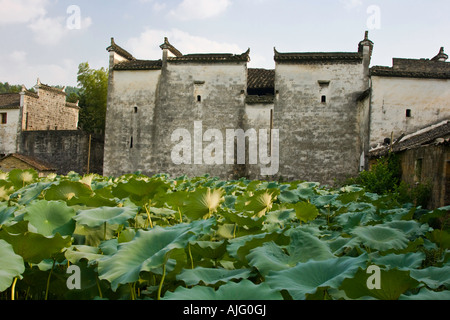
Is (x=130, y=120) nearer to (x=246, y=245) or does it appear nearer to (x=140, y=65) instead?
(x=140, y=65)

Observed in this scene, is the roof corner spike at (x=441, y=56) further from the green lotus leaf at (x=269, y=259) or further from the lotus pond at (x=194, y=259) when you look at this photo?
the green lotus leaf at (x=269, y=259)

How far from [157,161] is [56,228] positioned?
1596cm

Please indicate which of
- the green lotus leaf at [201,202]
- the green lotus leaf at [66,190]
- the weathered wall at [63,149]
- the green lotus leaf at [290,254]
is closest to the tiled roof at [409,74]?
the green lotus leaf at [201,202]

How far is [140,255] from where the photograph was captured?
1.79 metres

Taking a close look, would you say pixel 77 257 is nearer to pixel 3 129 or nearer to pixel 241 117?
pixel 241 117

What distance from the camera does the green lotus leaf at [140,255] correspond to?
158 cm

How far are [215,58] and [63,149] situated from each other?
974cm

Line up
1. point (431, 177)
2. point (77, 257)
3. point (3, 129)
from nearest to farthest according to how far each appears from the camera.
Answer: point (77, 257) < point (431, 177) < point (3, 129)

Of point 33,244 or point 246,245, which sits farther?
point 246,245

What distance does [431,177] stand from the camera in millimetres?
6672

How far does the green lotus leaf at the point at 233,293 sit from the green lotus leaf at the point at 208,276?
174 mm

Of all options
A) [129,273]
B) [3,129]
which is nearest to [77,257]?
[129,273]

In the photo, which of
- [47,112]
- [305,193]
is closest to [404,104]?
[305,193]

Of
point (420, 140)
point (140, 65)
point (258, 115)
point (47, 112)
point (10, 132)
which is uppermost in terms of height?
point (140, 65)
